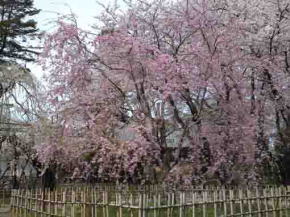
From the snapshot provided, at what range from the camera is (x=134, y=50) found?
11.9 meters

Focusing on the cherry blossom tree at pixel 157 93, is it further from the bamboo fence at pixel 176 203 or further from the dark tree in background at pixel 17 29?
the dark tree in background at pixel 17 29

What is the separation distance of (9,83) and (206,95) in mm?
11074

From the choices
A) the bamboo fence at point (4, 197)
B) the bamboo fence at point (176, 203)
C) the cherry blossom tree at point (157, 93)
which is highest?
the cherry blossom tree at point (157, 93)

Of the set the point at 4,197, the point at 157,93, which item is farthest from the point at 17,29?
the point at 157,93

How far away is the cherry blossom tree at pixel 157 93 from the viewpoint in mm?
11992

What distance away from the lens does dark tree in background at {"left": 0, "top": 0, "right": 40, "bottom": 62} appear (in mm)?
27219

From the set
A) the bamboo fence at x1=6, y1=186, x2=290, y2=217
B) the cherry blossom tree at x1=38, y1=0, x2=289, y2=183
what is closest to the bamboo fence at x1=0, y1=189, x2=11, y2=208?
the cherry blossom tree at x1=38, y1=0, x2=289, y2=183

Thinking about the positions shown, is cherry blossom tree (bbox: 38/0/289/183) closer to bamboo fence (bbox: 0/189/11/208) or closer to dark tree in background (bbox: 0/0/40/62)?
bamboo fence (bbox: 0/189/11/208)

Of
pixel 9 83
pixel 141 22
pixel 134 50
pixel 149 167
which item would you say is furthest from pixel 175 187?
pixel 9 83

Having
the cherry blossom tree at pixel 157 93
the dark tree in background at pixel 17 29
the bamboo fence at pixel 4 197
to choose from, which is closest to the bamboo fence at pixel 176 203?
the cherry blossom tree at pixel 157 93

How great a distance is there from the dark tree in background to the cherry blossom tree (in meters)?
15.4

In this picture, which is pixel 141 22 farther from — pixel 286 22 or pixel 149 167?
pixel 286 22

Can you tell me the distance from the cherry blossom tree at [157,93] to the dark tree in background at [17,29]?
1545cm

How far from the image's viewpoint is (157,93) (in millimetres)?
12234
